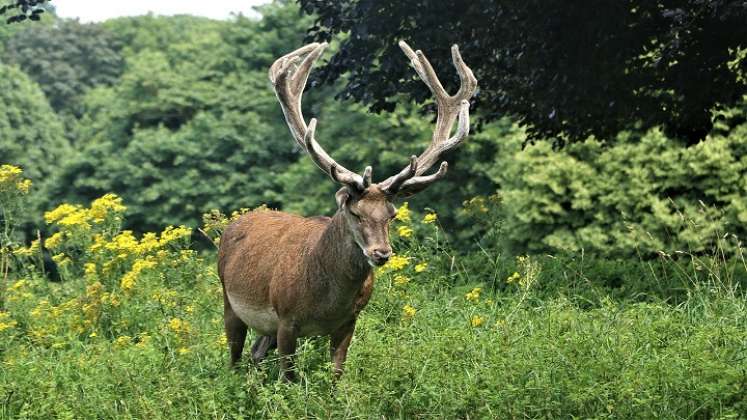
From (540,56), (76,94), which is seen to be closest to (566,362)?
(540,56)

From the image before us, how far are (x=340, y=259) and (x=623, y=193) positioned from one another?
10.2 metres

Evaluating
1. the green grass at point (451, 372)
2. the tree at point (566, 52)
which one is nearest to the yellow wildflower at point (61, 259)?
the green grass at point (451, 372)

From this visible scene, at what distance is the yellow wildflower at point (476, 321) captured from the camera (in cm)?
819

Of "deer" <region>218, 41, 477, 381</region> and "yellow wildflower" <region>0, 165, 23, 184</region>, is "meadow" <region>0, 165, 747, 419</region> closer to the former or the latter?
"yellow wildflower" <region>0, 165, 23, 184</region>

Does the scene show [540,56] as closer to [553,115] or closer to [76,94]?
[553,115]

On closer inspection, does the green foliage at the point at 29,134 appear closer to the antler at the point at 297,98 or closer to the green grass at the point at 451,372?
the green grass at the point at 451,372

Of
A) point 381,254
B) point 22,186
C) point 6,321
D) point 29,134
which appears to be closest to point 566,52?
point 381,254

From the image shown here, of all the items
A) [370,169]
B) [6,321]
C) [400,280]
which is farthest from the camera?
[6,321]

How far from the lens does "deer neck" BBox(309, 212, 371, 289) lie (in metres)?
6.65

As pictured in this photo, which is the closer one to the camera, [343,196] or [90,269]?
[343,196]

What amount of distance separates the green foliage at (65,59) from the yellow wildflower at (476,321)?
125 ft

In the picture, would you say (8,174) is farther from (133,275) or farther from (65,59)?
(65,59)

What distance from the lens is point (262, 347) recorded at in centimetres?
778

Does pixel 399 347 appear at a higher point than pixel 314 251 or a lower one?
lower
